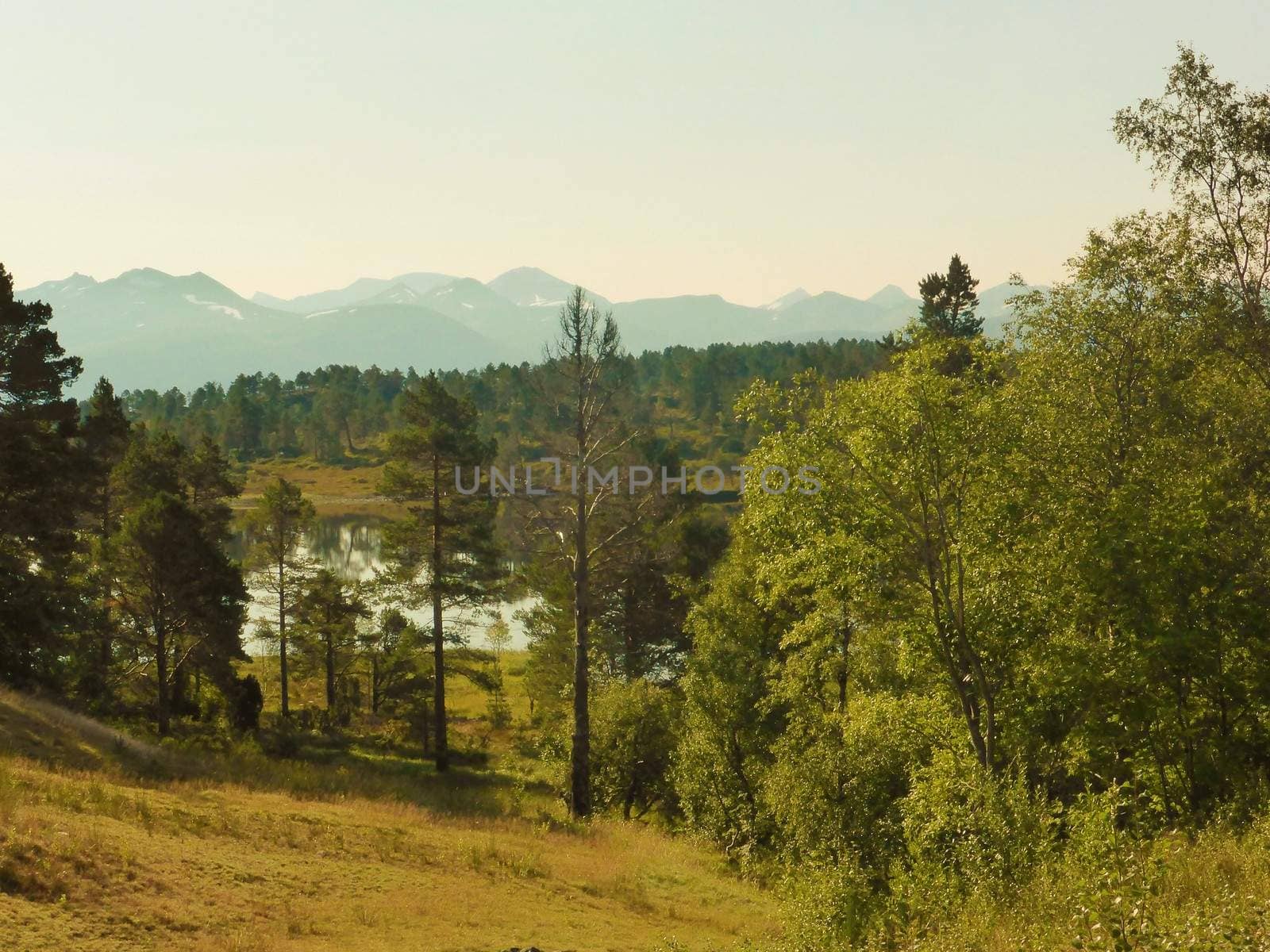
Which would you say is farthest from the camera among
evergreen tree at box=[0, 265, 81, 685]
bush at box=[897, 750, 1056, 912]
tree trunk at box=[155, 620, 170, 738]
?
tree trunk at box=[155, 620, 170, 738]

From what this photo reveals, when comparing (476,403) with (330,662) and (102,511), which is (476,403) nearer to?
(330,662)

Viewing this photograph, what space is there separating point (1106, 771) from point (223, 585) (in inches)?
1069

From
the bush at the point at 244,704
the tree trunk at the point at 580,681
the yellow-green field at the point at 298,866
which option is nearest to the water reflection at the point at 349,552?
the bush at the point at 244,704

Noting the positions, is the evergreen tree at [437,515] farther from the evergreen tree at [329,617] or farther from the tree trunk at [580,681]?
the tree trunk at [580,681]

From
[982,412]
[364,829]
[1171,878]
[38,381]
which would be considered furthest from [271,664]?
[1171,878]

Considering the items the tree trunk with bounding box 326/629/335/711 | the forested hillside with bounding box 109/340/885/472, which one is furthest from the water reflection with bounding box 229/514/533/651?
the forested hillside with bounding box 109/340/885/472

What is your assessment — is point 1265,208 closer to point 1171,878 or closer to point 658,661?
point 1171,878

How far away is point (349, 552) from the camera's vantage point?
90.4 m

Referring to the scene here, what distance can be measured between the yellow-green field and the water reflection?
1414 inches

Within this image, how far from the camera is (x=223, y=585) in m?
32.8

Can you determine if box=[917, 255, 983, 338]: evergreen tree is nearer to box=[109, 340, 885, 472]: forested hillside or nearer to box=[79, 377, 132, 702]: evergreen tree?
box=[79, 377, 132, 702]: evergreen tree

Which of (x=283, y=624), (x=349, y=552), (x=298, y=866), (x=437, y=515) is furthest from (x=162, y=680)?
(x=349, y=552)

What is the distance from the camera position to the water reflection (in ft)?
230

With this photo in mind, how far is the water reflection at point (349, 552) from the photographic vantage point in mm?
70000
